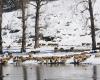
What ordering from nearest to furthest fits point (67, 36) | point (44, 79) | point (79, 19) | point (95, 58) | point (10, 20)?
1. point (44, 79)
2. point (95, 58)
3. point (67, 36)
4. point (79, 19)
5. point (10, 20)

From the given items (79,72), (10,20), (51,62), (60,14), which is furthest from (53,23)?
(79,72)

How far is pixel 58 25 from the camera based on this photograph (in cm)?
6034

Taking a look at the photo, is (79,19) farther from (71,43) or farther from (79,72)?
(79,72)

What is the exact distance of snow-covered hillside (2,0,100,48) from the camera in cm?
5512

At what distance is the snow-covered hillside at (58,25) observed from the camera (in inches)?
2170

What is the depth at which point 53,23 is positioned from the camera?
6134 centimetres

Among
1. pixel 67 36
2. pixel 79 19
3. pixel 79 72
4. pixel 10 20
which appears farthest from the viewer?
pixel 10 20

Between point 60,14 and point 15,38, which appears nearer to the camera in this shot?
point 15,38

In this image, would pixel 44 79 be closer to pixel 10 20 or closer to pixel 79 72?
pixel 79 72

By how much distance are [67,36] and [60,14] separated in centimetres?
845

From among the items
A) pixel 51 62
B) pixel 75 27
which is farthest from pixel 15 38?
pixel 51 62

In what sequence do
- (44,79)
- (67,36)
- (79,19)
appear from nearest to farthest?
(44,79) → (67,36) → (79,19)

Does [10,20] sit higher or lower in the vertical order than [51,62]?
higher

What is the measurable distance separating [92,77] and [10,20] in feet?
149
